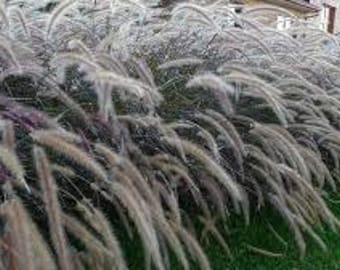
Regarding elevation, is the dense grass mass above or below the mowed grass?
above

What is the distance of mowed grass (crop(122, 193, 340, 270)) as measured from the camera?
3.63 meters

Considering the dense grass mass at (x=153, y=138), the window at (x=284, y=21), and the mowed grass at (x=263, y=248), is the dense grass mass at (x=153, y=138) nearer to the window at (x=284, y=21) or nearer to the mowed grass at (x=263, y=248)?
the mowed grass at (x=263, y=248)

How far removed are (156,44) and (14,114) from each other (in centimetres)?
165

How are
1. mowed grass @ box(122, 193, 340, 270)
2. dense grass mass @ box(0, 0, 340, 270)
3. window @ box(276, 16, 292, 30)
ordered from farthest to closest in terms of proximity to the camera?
1. window @ box(276, 16, 292, 30)
2. mowed grass @ box(122, 193, 340, 270)
3. dense grass mass @ box(0, 0, 340, 270)

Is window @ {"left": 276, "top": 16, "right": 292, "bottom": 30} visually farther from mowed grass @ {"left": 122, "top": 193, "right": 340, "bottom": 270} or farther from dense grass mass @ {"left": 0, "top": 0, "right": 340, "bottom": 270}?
mowed grass @ {"left": 122, "top": 193, "right": 340, "bottom": 270}

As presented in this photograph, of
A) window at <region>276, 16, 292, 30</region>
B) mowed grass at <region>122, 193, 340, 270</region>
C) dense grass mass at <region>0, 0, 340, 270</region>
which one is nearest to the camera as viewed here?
dense grass mass at <region>0, 0, 340, 270</region>

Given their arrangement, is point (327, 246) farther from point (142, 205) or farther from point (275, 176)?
point (142, 205)

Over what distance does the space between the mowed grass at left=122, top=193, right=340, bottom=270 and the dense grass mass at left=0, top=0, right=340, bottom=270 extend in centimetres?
1

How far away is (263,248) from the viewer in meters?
4.00

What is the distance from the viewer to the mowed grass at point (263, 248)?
3633 millimetres

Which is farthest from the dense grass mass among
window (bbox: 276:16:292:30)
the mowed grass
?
window (bbox: 276:16:292:30)

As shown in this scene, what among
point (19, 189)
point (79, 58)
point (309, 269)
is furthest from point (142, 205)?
point (309, 269)

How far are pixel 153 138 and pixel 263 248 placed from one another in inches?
36.4

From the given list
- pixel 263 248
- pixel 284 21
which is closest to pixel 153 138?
pixel 263 248
